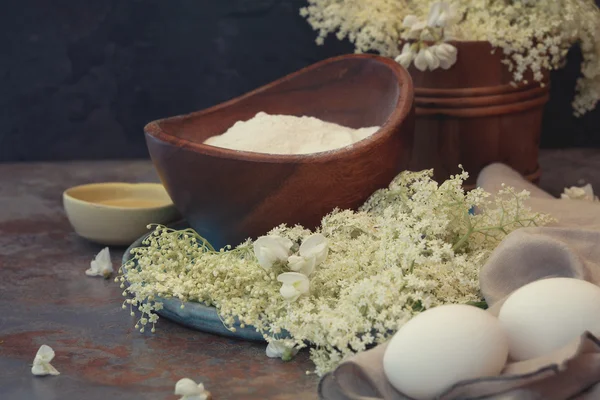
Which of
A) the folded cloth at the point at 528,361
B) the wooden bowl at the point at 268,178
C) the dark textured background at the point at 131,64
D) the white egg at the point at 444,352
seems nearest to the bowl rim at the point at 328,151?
the wooden bowl at the point at 268,178

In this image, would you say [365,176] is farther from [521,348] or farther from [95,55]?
[95,55]

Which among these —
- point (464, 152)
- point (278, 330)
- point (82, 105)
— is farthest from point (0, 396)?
point (82, 105)

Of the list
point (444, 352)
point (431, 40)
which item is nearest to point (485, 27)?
point (431, 40)

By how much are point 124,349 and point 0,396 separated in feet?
0.43

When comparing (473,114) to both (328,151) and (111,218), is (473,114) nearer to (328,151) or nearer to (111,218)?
(328,151)

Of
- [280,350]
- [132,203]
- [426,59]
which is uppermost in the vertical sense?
[426,59]

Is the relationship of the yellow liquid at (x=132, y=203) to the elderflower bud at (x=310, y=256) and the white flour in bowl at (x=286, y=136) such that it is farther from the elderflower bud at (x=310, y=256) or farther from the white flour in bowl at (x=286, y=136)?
the elderflower bud at (x=310, y=256)

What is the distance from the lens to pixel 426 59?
1226mm

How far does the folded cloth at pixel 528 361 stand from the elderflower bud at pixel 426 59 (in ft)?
1.35

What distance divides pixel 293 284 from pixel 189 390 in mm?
166

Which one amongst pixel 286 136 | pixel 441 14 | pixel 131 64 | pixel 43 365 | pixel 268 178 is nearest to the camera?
pixel 43 365

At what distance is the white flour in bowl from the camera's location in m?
1.05

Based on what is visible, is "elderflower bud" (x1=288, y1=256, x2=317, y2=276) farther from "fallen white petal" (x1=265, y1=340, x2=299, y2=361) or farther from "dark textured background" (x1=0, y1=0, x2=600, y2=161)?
"dark textured background" (x1=0, y1=0, x2=600, y2=161)

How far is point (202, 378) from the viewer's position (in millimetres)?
763
